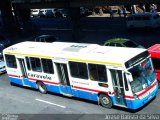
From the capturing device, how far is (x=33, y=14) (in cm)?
6681

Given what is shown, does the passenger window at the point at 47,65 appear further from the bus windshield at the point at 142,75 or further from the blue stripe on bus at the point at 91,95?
the bus windshield at the point at 142,75

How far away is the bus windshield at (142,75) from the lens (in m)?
16.8

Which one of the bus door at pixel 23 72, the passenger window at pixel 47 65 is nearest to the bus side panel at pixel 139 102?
the passenger window at pixel 47 65

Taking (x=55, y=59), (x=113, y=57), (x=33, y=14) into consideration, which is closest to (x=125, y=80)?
(x=113, y=57)

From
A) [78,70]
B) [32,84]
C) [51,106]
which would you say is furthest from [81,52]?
[32,84]

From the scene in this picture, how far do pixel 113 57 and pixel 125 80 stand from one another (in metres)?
1.39

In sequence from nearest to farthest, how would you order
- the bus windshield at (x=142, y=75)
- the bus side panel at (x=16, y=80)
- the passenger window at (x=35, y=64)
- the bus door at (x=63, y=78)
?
the bus windshield at (x=142, y=75) < the bus door at (x=63, y=78) < the passenger window at (x=35, y=64) < the bus side panel at (x=16, y=80)

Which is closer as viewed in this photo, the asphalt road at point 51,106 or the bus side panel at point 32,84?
the asphalt road at point 51,106

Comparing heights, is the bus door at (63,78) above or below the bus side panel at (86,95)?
above

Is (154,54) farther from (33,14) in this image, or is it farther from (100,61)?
(33,14)

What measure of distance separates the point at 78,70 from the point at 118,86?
2.78 meters

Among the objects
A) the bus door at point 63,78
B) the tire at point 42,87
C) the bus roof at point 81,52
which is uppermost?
the bus roof at point 81,52

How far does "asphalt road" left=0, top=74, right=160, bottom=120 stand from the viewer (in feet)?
58.0

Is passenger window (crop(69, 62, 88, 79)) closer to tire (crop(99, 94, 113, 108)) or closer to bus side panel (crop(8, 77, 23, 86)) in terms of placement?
tire (crop(99, 94, 113, 108))
